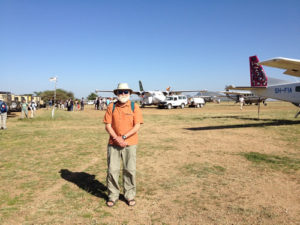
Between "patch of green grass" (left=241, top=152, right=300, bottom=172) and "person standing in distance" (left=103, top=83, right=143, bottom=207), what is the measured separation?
3.78m

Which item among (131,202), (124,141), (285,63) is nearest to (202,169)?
(131,202)

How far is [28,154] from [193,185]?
5290mm

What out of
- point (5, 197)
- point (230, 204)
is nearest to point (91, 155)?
point (5, 197)

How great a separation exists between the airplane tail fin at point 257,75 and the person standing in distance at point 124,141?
15798 mm

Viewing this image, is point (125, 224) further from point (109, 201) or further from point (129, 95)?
point (129, 95)

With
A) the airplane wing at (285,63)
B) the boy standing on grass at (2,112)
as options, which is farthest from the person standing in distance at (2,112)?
the airplane wing at (285,63)

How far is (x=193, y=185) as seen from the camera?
4.01 meters

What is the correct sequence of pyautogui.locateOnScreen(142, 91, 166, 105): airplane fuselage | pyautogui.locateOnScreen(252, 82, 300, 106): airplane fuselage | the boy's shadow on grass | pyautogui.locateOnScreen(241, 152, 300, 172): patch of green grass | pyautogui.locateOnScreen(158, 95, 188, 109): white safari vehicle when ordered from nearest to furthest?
the boy's shadow on grass, pyautogui.locateOnScreen(241, 152, 300, 172): patch of green grass, pyautogui.locateOnScreen(252, 82, 300, 106): airplane fuselage, pyautogui.locateOnScreen(158, 95, 188, 109): white safari vehicle, pyautogui.locateOnScreen(142, 91, 166, 105): airplane fuselage

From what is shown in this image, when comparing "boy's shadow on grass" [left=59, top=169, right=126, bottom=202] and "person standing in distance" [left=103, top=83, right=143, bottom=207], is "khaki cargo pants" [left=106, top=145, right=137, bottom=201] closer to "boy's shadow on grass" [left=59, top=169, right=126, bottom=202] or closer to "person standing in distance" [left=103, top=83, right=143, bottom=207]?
"person standing in distance" [left=103, top=83, right=143, bottom=207]

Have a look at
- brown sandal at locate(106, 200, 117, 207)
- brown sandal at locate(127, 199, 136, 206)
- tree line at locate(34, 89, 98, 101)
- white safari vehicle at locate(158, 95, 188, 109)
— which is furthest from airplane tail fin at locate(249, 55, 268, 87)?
tree line at locate(34, 89, 98, 101)

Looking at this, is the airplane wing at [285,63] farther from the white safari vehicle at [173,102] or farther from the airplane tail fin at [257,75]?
the white safari vehicle at [173,102]

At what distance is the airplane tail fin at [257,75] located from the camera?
16484 millimetres

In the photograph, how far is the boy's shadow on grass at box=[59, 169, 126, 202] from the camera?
3.74 metres

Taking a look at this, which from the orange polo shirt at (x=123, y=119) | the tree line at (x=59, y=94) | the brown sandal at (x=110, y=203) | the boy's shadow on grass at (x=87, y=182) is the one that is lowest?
the boy's shadow on grass at (x=87, y=182)
